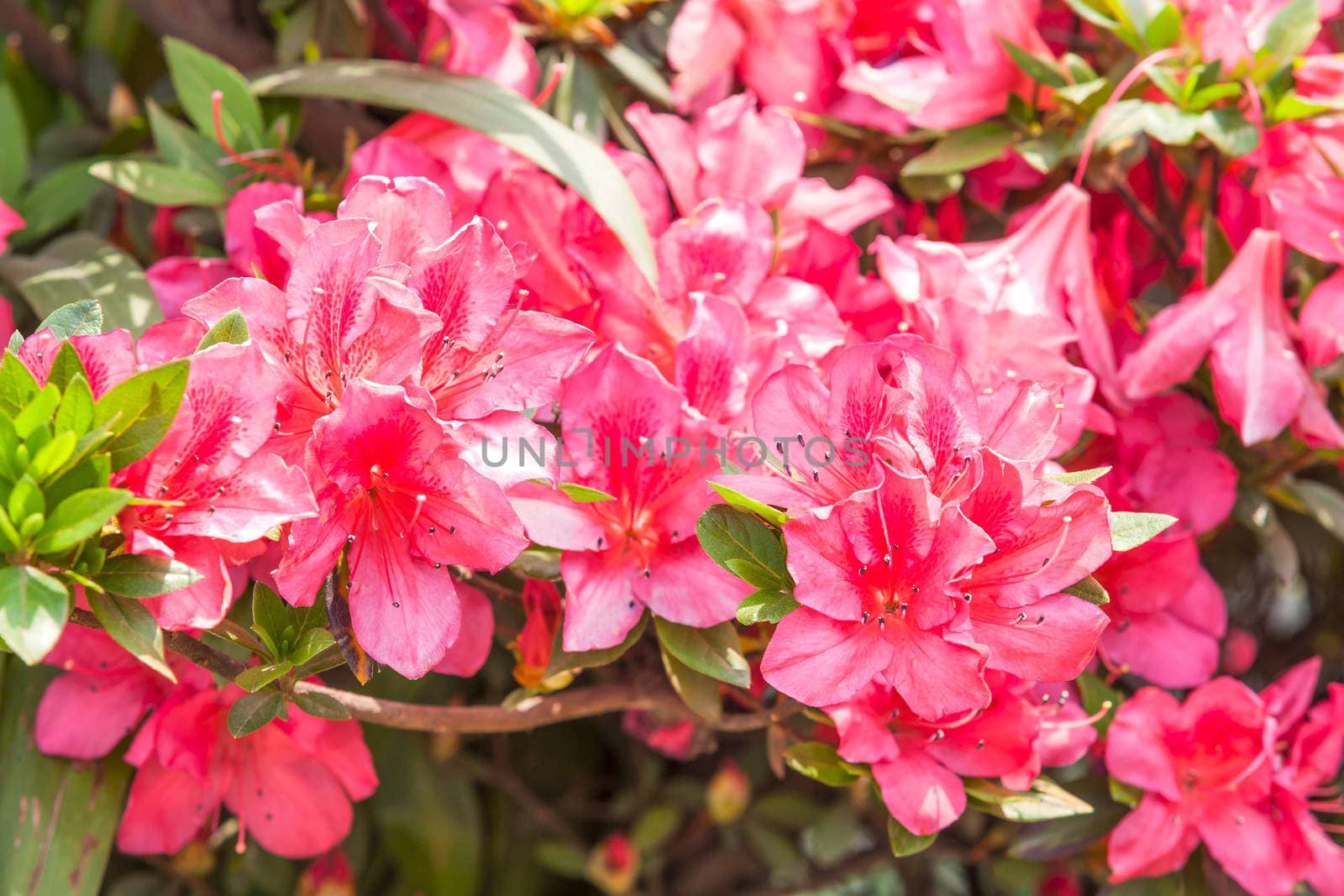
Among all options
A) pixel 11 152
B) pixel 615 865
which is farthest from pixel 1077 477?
pixel 11 152

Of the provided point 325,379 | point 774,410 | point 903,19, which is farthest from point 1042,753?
point 903,19

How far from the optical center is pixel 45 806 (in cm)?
80

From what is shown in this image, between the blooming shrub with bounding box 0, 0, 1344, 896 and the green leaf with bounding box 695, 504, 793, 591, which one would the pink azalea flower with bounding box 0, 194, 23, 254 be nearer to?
A: the blooming shrub with bounding box 0, 0, 1344, 896

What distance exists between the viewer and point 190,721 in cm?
77

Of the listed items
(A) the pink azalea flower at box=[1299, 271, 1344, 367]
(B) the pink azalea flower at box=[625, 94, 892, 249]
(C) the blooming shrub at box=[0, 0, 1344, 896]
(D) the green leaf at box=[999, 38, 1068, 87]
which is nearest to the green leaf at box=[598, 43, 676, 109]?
(C) the blooming shrub at box=[0, 0, 1344, 896]

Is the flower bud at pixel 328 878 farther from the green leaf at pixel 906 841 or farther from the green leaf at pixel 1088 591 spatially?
the green leaf at pixel 1088 591

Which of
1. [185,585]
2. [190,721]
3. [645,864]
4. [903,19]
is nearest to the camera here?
[185,585]

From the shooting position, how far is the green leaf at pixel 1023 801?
2.36ft

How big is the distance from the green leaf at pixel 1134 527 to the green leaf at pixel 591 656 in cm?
26

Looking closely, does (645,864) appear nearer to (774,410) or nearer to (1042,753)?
(1042,753)

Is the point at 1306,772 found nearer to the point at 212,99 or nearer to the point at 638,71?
the point at 638,71

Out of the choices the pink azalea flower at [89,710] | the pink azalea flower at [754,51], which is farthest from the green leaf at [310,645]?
the pink azalea flower at [754,51]

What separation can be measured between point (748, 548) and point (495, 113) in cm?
39

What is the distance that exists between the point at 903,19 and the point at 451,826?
82 centimetres
